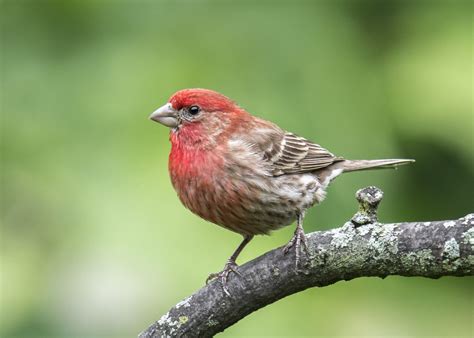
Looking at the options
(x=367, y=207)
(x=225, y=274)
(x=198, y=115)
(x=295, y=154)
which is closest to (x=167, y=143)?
(x=198, y=115)

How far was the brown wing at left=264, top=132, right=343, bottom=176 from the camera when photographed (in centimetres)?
503

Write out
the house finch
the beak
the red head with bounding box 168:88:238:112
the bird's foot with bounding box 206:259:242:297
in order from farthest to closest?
1. the red head with bounding box 168:88:238:112
2. the beak
3. the house finch
4. the bird's foot with bounding box 206:259:242:297

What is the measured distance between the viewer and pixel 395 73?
502 centimetres

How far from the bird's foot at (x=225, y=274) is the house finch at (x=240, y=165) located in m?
0.02

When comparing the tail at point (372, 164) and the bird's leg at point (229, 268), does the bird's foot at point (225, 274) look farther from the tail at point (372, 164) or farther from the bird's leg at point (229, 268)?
Answer: the tail at point (372, 164)

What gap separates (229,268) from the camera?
4156 mm

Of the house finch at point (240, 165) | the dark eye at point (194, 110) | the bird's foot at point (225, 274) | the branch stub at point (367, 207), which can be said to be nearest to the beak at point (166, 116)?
the house finch at point (240, 165)

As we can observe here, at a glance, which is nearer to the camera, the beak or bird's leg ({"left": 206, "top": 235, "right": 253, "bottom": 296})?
bird's leg ({"left": 206, "top": 235, "right": 253, "bottom": 296})

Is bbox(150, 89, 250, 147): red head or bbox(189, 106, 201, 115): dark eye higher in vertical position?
bbox(189, 106, 201, 115): dark eye

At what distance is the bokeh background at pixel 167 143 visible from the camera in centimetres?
445

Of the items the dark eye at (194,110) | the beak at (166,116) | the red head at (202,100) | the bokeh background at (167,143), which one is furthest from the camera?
the dark eye at (194,110)

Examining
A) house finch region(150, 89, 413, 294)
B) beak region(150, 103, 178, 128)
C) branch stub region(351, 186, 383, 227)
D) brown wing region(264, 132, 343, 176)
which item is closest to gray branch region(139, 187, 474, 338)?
branch stub region(351, 186, 383, 227)

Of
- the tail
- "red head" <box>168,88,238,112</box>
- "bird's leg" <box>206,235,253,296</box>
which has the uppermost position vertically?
"red head" <box>168,88,238,112</box>

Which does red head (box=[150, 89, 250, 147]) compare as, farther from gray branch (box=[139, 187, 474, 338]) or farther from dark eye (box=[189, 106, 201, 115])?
gray branch (box=[139, 187, 474, 338])
